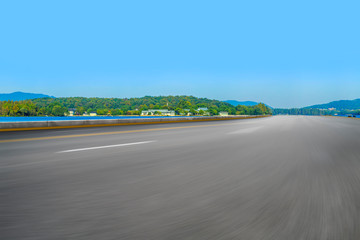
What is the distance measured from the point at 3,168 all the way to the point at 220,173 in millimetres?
3396

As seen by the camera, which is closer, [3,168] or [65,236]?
[65,236]

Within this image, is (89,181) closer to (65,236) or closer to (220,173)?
(65,236)

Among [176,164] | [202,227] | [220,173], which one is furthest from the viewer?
[176,164]

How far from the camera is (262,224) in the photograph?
2.19m

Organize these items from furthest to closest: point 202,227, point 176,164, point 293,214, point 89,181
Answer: point 176,164 → point 89,181 → point 293,214 → point 202,227

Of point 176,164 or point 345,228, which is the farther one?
point 176,164

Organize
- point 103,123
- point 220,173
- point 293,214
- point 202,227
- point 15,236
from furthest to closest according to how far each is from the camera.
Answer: point 103,123, point 220,173, point 293,214, point 202,227, point 15,236

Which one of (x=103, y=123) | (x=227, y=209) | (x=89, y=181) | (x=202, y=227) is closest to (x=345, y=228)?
(x=227, y=209)

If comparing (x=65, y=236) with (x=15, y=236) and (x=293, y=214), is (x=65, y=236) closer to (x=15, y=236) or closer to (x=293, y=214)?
(x=15, y=236)

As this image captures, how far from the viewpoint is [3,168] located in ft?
13.6

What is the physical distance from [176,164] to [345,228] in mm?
2919

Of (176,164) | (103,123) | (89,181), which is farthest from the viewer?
(103,123)

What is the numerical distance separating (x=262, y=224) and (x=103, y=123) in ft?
59.9

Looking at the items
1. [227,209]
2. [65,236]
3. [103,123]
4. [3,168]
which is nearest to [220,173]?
[227,209]
